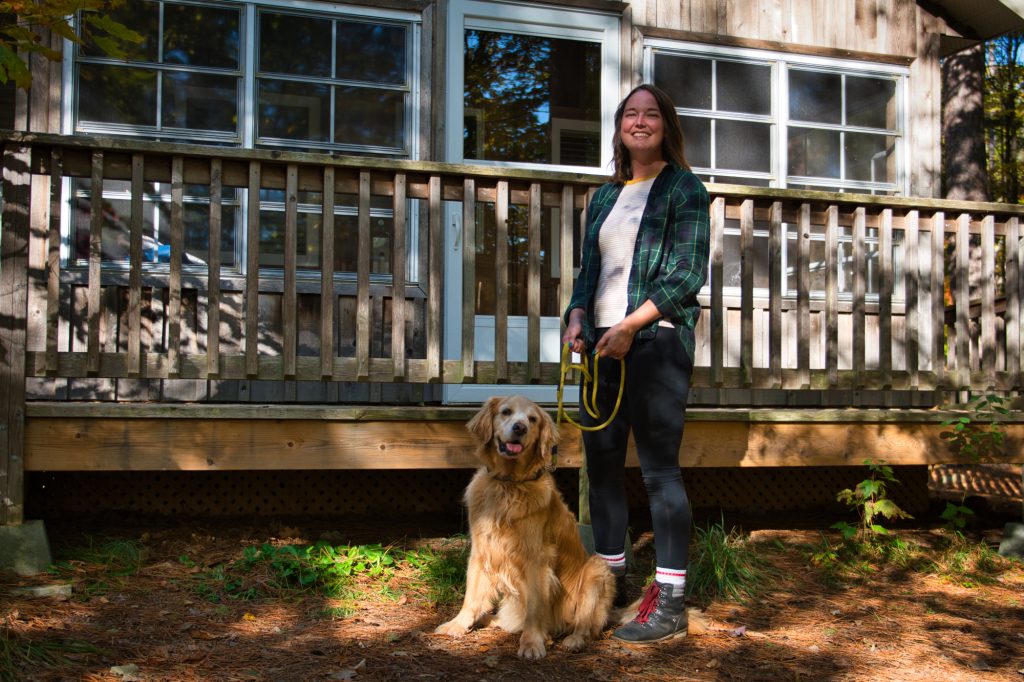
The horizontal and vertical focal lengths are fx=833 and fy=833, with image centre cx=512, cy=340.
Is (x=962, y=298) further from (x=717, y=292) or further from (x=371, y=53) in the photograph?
(x=371, y=53)

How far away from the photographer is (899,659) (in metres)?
3.00

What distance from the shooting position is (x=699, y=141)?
6.24 m

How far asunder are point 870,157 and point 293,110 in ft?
14.4

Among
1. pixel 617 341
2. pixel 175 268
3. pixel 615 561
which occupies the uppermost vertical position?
pixel 175 268

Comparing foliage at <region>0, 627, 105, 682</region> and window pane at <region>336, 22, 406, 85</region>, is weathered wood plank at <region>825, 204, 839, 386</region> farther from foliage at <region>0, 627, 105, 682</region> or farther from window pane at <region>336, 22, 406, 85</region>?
foliage at <region>0, 627, 105, 682</region>

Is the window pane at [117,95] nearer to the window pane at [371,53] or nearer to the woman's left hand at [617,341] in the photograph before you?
the window pane at [371,53]

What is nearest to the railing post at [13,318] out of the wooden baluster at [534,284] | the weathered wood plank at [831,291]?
the wooden baluster at [534,284]

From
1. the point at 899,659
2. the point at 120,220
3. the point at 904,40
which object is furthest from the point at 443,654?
the point at 904,40

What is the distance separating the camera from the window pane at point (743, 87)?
6254 mm

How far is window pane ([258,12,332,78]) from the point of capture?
5.36 metres

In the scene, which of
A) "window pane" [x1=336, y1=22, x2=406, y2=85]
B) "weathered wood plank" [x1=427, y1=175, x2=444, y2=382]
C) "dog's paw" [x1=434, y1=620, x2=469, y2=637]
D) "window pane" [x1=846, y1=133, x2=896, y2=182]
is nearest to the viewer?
"dog's paw" [x1=434, y1=620, x2=469, y2=637]

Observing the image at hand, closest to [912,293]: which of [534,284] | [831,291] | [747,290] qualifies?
[831,291]

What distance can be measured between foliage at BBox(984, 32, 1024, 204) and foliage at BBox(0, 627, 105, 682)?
1961 centimetres

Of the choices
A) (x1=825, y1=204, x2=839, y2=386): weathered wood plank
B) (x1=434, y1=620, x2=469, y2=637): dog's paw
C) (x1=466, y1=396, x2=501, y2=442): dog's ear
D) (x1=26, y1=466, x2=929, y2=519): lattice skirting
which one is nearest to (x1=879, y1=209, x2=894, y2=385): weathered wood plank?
(x1=825, y1=204, x2=839, y2=386): weathered wood plank
